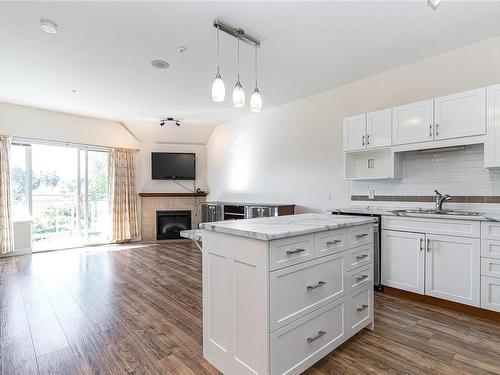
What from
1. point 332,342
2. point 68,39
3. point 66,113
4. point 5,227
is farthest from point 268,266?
point 66,113

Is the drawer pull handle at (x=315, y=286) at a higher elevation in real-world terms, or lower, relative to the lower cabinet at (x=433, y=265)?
higher

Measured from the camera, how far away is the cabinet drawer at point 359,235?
211 cm

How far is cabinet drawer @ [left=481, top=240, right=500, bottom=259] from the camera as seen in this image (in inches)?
96.4

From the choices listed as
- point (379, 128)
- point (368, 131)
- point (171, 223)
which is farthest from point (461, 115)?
point (171, 223)

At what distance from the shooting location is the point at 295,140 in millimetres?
4984

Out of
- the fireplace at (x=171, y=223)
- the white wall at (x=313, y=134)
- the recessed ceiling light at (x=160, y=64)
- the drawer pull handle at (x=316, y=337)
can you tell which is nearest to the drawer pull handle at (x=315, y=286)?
the drawer pull handle at (x=316, y=337)

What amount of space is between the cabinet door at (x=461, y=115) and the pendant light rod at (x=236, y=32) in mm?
2076

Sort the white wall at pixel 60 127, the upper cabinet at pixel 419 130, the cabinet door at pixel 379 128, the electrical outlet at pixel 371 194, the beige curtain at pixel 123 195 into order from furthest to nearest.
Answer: the beige curtain at pixel 123 195 < the white wall at pixel 60 127 < the electrical outlet at pixel 371 194 < the cabinet door at pixel 379 128 < the upper cabinet at pixel 419 130

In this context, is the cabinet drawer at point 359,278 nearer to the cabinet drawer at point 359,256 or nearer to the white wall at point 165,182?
the cabinet drawer at point 359,256

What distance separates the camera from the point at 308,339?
1737 mm

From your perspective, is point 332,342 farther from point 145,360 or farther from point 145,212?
point 145,212

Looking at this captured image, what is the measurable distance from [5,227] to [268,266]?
5.59 metres

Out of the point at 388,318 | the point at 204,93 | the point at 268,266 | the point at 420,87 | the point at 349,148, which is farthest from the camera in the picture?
the point at 204,93

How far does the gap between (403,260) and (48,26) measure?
4291 millimetres
